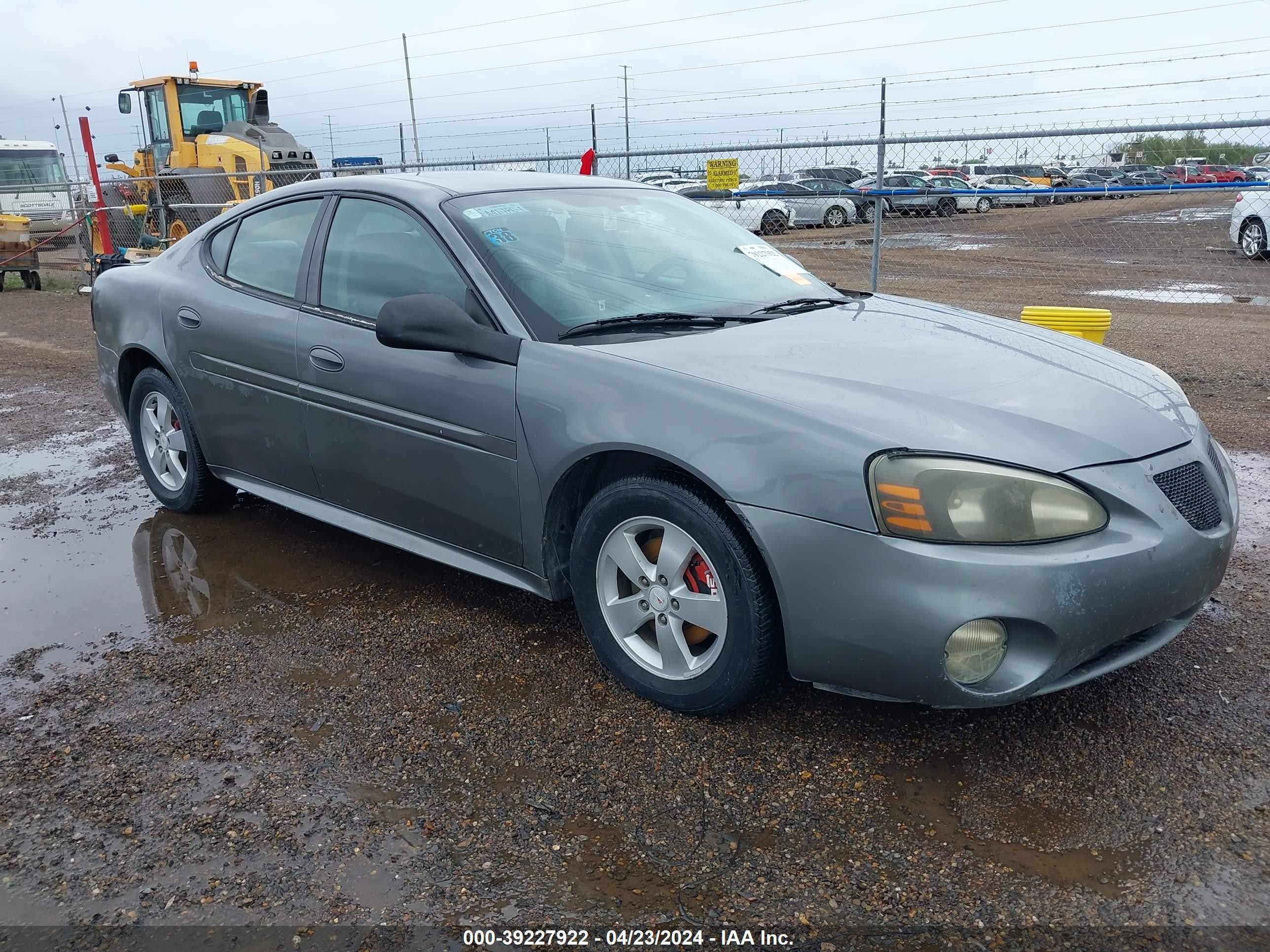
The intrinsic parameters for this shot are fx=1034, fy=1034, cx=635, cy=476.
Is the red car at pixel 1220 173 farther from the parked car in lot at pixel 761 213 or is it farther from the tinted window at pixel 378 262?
the tinted window at pixel 378 262

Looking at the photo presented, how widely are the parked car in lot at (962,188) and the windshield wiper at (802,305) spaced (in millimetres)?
17947

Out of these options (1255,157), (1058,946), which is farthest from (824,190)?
(1058,946)

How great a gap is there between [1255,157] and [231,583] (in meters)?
13.8

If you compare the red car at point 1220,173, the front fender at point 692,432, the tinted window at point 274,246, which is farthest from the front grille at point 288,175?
the front fender at point 692,432

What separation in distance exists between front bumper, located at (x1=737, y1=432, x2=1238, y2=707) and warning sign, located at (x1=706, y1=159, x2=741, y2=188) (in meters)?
6.84

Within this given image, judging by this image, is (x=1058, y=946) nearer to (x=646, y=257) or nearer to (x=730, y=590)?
(x=730, y=590)

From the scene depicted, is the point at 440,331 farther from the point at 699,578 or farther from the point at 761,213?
the point at 761,213

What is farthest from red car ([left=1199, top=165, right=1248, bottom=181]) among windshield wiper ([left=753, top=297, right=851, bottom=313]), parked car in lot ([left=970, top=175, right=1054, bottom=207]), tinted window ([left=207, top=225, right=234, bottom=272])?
tinted window ([left=207, top=225, right=234, bottom=272])

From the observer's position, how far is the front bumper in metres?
2.49

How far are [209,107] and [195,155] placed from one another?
4.04 ft

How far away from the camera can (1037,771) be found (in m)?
2.73

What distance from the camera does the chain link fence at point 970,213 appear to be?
927 centimetres

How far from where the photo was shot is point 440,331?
3.23 metres

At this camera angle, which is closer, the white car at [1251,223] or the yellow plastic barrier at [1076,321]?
the yellow plastic barrier at [1076,321]
